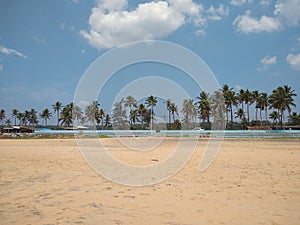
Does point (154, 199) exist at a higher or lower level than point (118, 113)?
lower

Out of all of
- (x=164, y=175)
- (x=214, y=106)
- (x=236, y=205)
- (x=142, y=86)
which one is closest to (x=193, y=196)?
(x=236, y=205)

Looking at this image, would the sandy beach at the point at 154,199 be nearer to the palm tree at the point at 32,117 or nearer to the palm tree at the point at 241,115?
the palm tree at the point at 241,115

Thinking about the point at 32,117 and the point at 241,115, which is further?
the point at 32,117

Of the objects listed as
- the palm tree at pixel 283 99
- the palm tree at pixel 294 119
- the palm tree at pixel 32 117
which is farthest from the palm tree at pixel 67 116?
the palm tree at pixel 294 119

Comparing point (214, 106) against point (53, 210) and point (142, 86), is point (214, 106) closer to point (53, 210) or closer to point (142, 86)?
point (142, 86)

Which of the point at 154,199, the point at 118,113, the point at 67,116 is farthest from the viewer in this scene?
the point at 67,116

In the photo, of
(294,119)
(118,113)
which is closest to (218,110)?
(118,113)

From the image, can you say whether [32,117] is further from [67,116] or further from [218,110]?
[218,110]

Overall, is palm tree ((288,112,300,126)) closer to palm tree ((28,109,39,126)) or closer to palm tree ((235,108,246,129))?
palm tree ((235,108,246,129))

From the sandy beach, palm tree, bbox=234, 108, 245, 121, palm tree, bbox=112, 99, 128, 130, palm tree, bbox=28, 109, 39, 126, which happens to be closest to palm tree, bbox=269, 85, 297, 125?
palm tree, bbox=234, 108, 245, 121

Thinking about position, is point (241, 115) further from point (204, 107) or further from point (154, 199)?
point (154, 199)

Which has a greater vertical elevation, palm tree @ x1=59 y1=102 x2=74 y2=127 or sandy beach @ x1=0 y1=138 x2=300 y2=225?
palm tree @ x1=59 y1=102 x2=74 y2=127

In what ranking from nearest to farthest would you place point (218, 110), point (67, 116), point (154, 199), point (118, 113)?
point (154, 199)
point (118, 113)
point (218, 110)
point (67, 116)

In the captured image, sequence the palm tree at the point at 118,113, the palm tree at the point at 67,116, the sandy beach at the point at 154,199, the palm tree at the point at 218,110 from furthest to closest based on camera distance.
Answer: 1. the palm tree at the point at 67,116
2. the palm tree at the point at 218,110
3. the palm tree at the point at 118,113
4. the sandy beach at the point at 154,199
